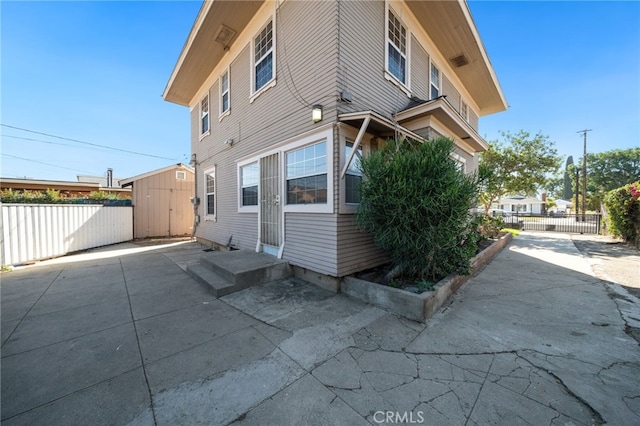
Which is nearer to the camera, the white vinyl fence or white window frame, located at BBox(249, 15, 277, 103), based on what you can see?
white window frame, located at BBox(249, 15, 277, 103)

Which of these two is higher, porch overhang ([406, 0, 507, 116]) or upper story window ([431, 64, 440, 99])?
porch overhang ([406, 0, 507, 116])

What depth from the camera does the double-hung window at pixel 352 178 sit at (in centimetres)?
433

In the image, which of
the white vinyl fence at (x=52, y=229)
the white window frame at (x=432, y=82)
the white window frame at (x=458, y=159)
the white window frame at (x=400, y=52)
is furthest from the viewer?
the white window frame at (x=432, y=82)

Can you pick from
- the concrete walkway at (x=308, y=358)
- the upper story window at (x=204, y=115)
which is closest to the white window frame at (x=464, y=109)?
the concrete walkway at (x=308, y=358)

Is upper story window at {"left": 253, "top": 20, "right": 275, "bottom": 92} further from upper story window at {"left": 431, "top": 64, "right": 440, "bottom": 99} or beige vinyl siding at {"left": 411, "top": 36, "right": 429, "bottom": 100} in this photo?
upper story window at {"left": 431, "top": 64, "right": 440, "bottom": 99}

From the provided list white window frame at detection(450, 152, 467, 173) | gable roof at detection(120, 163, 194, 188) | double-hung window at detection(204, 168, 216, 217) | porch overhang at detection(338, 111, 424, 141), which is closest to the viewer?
porch overhang at detection(338, 111, 424, 141)

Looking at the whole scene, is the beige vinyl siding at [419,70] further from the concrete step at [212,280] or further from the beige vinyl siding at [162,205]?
the beige vinyl siding at [162,205]

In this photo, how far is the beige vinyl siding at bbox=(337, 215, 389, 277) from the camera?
4.09m

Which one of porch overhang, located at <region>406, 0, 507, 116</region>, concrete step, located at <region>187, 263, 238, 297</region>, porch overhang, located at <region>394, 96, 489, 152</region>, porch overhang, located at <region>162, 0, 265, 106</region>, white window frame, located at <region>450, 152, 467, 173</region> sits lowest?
concrete step, located at <region>187, 263, 238, 297</region>

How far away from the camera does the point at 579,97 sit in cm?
1338

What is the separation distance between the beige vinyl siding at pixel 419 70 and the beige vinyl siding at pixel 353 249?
14.0 feet

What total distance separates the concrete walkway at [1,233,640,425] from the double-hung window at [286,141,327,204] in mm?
1816

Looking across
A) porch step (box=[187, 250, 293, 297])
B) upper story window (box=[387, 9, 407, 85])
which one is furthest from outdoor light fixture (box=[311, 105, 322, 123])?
porch step (box=[187, 250, 293, 297])

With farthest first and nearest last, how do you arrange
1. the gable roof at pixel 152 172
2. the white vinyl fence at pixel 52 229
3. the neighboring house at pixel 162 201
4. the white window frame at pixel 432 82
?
the neighboring house at pixel 162 201, the gable roof at pixel 152 172, the white window frame at pixel 432 82, the white vinyl fence at pixel 52 229
